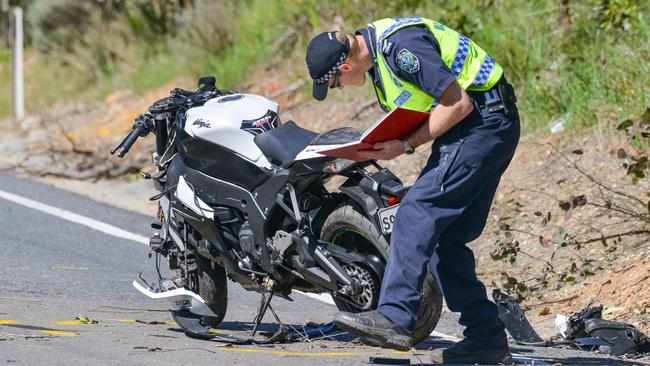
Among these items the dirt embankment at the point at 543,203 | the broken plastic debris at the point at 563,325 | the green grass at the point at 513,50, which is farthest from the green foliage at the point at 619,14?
the broken plastic debris at the point at 563,325

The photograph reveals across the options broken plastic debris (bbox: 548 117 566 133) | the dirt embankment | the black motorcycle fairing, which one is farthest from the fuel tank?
broken plastic debris (bbox: 548 117 566 133)

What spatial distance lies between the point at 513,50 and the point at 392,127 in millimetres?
6702

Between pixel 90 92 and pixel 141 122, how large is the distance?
12880 millimetres

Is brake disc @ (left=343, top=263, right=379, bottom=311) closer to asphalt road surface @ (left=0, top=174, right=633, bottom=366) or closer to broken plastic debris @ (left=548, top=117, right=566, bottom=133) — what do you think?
asphalt road surface @ (left=0, top=174, right=633, bottom=366)

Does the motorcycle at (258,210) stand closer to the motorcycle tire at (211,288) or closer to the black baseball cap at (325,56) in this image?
the motorcycle tire at (211,288)

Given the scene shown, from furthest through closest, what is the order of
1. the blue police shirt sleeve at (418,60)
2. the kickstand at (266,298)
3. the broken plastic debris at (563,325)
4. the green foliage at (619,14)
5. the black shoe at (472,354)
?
1. the green foliage at (619,14)
2. the broken plastic debris at (563,325)
3. the kickstand at (266,298)
4. the black shoe at (472,354)
5. the blue police shirt sleeve at (418,60)

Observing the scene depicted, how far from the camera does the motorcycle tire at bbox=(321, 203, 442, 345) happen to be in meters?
6.05

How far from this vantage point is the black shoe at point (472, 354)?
5.86m

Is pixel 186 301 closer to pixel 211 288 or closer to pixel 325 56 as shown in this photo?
pixel 211 288

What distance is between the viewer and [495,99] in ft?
18.3

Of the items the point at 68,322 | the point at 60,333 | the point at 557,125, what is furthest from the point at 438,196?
the point at 557,125

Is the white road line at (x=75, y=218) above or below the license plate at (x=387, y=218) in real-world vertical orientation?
below

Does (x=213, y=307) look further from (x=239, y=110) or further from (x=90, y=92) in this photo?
(x=90, y=92)

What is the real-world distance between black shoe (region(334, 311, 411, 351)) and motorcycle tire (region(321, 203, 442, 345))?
1.59 feet
